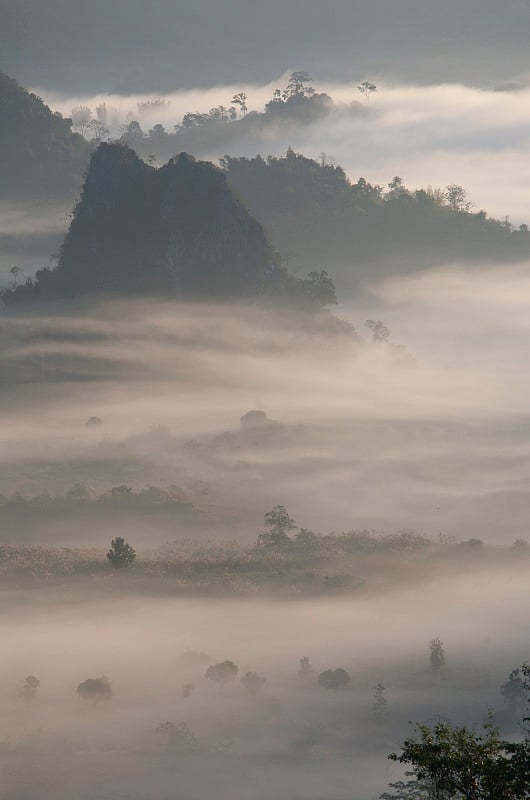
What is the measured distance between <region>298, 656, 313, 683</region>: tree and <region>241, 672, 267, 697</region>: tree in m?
4.03

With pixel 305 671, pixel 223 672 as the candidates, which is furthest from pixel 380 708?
pixel 223 672

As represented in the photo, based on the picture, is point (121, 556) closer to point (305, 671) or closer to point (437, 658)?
point (305, 671)

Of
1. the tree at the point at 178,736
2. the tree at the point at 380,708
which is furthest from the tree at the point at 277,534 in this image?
the tree at the point at 178,736

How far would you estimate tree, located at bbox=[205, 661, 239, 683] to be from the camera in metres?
109

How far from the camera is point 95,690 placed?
104m

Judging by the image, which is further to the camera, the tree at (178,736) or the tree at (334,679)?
the tree at (334,679)

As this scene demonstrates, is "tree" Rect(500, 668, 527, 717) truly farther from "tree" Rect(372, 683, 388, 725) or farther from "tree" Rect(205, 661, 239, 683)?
"tree" Rect(205, 661, 239, 683)

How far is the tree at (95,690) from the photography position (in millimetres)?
102750

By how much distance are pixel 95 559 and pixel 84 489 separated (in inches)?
1708

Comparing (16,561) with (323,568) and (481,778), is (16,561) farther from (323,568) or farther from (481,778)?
(481,778)

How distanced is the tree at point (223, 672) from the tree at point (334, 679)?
29.2 feet

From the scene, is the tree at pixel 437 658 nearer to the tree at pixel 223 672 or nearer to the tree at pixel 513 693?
the tree at pixel 513 693

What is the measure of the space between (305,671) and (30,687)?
2831 centimetres

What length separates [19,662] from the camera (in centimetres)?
11056
